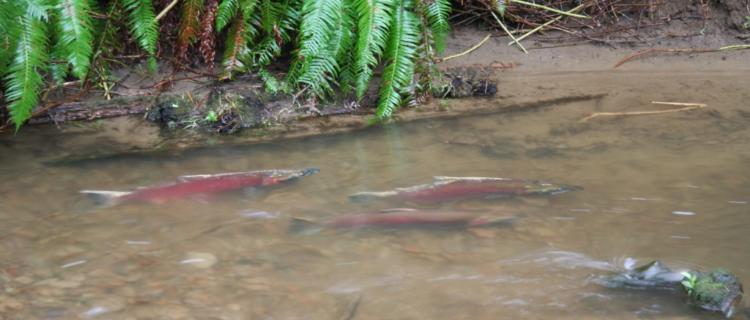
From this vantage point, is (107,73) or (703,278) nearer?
(703,278)

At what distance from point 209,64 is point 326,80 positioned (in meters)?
0.95

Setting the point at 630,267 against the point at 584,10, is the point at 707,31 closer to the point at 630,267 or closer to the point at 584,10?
the point at 584,10

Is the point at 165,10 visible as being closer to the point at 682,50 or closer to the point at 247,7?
the point at 247,7

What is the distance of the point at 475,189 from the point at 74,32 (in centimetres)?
290

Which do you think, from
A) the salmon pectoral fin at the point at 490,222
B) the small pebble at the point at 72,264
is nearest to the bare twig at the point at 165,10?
the small pebble at the point at 72,264

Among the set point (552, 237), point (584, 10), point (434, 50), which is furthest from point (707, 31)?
point (552, 237)

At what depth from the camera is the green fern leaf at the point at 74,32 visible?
4871 millimetres

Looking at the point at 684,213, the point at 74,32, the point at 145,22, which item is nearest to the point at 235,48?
the point at 145,22

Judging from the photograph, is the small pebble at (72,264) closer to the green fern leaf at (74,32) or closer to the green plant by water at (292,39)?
the green fern leaf at (74,32)

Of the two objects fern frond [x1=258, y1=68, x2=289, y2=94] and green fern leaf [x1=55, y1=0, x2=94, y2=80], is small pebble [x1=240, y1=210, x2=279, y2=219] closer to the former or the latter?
green fern leaf [x1=55, y1=0, x2=94, y2=80]

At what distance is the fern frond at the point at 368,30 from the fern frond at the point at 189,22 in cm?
123

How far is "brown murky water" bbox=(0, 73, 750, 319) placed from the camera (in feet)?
10.1

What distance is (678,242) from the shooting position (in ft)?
11.6

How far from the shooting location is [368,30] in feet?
17.9
